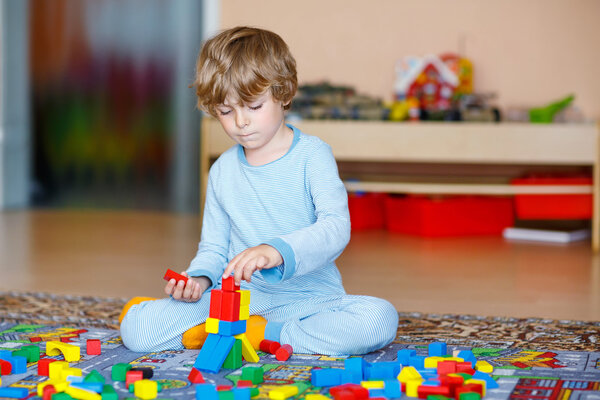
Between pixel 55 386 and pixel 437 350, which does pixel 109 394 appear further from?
pixel 437 350

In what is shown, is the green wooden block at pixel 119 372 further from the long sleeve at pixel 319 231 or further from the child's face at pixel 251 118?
the child's face at pixel 251 118

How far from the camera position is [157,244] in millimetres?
2787

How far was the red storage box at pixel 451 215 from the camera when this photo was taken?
312 cm

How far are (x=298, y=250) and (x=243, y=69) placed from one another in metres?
0.30

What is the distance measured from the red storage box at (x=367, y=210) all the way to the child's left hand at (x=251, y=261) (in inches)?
84.2

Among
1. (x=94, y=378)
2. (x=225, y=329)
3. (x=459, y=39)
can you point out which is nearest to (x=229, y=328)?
(x=225, y=329)

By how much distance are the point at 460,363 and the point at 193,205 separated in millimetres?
2850

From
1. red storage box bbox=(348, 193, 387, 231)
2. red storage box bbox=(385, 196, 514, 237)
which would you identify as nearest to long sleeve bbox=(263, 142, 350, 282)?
red storage box bbox=(385, 196, 514, 237)

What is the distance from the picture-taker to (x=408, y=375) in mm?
1081

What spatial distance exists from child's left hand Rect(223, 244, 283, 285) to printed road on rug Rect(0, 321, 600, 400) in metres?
0.14

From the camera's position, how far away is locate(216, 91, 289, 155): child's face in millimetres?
1258

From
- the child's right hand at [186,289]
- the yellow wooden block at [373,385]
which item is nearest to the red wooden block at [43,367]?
the child's right hand at [186,289]

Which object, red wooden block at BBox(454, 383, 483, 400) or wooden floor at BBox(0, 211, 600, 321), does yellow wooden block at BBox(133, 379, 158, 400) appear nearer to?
red wooden block at BBox(454, 383, 483, 400)

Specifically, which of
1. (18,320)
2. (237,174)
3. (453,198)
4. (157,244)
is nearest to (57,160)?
(157,244)
